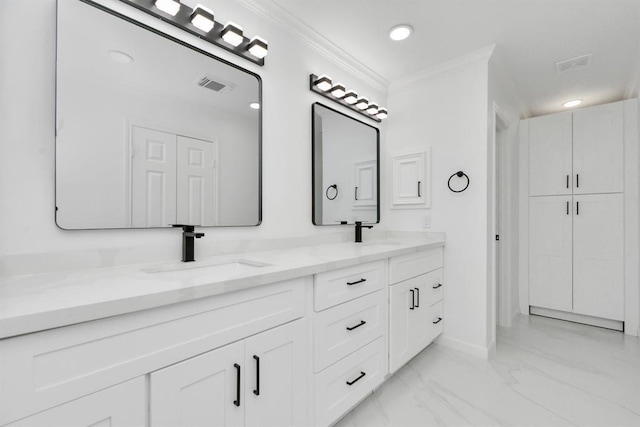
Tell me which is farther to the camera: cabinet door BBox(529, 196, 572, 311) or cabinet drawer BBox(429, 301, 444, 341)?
cabinet door BBox(529, 196, 572, 311)

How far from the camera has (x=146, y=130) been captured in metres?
1.32

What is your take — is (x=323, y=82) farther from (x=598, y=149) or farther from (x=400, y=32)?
(x=598, y=149)

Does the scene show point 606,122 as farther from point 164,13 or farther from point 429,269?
point 164,13

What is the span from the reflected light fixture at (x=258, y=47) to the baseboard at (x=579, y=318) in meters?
3.79

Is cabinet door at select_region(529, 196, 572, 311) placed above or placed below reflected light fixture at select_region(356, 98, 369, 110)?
below

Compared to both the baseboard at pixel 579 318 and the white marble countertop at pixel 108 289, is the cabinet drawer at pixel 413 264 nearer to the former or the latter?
the white marble countertop at pixel 108 289

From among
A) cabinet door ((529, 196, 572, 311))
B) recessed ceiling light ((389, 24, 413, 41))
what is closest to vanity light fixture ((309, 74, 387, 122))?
recessed ceiling light ((389, 24, 413, 41))

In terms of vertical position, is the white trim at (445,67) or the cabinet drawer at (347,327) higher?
the white trim at (445,67)

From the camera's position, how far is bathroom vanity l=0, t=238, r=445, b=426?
26.8 inches

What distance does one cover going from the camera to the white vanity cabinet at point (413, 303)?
1842 millimetres

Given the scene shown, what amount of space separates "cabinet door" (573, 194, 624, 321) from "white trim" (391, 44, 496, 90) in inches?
76.5

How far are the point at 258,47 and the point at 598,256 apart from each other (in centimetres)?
368

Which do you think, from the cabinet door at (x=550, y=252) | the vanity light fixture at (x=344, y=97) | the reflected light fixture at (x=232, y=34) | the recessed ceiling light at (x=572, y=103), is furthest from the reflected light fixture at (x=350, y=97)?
the recessed ceiling light at (x=572, y=103)

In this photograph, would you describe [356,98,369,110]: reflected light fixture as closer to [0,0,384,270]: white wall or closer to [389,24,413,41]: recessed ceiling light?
[389,24,413,41]: recessed ceiling light
